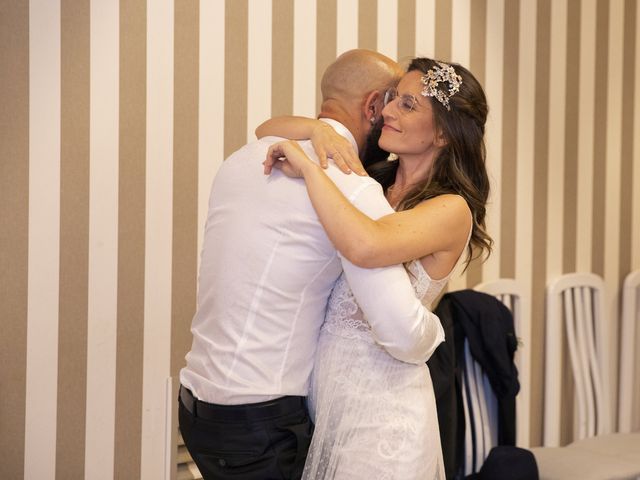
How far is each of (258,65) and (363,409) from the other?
4.91 feet

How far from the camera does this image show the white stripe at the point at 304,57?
2805 millimetres

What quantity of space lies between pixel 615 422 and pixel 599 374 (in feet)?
1.29

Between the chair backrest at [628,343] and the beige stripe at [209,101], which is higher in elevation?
the beige stripe at [209,101]

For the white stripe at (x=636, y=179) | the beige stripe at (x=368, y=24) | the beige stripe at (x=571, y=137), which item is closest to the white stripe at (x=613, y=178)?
the white stripe at (x=636, y=179)

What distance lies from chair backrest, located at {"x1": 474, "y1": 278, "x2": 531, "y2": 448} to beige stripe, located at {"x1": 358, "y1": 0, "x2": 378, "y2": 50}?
1062 mm

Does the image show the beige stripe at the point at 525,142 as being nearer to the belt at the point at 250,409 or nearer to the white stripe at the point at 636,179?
the white stripe at the point at 636,179

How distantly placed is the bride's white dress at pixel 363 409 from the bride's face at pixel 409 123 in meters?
0.40

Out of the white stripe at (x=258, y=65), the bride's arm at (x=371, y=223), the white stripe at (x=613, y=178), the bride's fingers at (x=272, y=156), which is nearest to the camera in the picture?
Result: the bride's arm at (x=371, y=223)

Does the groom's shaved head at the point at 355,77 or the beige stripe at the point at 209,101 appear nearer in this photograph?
the groom's shaved head at the point at 355,77

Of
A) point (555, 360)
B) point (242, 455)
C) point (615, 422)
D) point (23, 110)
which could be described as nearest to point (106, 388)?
point (23, 110)

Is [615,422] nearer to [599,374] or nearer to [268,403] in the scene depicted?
[599,374]

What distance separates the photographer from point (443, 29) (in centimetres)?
313

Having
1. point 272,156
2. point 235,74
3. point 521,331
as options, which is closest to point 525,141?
point 521,331

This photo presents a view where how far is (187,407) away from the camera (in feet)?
5.43
